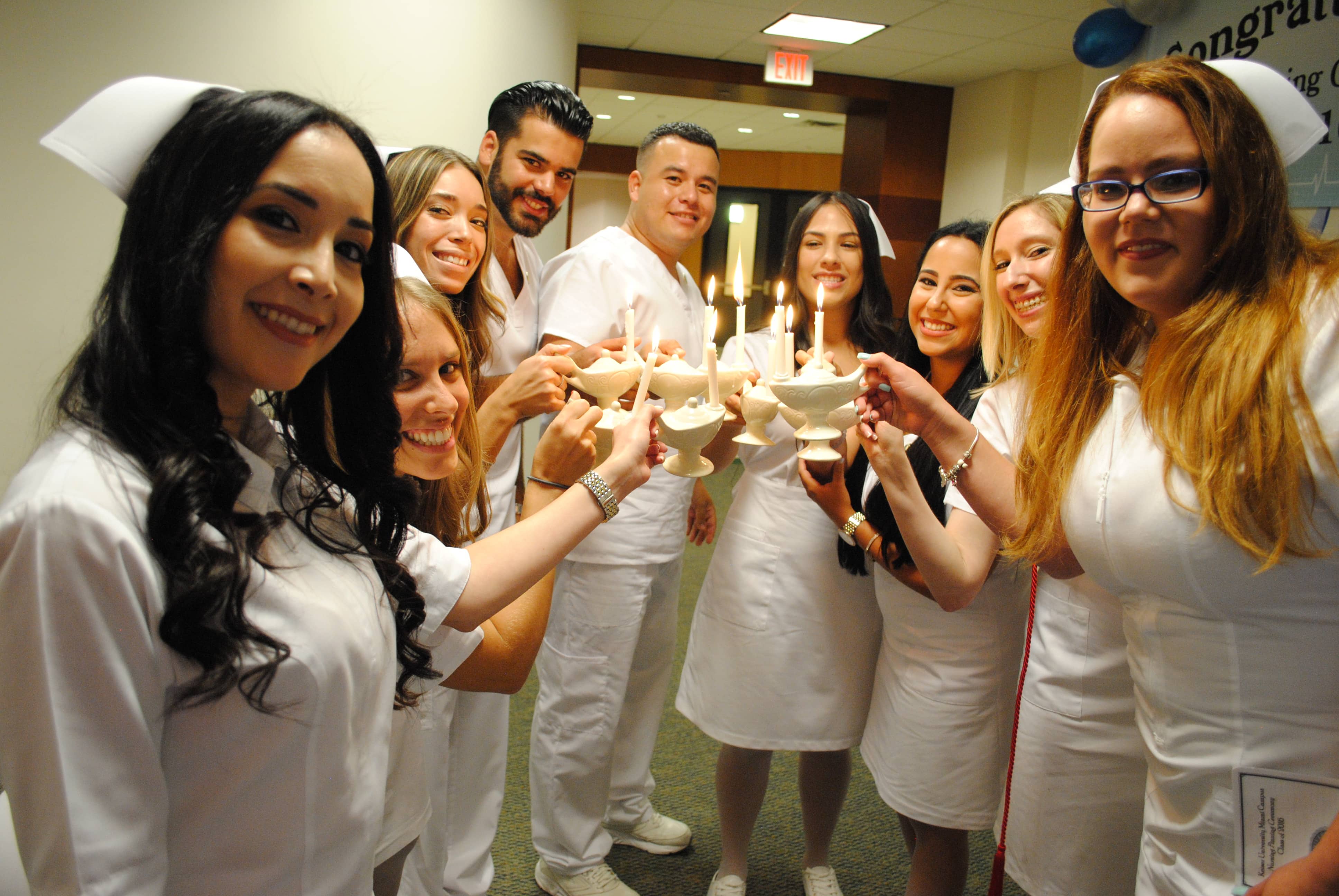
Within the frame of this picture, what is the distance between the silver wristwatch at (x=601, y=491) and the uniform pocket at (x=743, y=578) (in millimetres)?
776

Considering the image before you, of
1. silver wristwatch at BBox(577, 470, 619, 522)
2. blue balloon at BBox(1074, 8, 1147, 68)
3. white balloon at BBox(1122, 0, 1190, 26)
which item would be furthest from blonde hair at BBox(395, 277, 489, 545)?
blue balloon at BBox(1074, 8, 1147, 68)

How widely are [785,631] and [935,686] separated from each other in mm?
373

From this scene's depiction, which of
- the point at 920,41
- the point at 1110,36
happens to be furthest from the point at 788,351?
the point at 920,41

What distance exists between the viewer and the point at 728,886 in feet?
6.40

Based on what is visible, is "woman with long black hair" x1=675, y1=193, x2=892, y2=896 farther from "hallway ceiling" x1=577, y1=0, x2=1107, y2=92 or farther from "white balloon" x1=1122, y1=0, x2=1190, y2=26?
"hallway ceiling" x1=577, y1=0, x2=1107, y2=92

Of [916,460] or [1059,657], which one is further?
[916,460]

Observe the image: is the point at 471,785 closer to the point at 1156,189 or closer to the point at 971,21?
the point at 1156,189

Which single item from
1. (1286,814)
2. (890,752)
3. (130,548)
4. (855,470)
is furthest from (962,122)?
(130,548)

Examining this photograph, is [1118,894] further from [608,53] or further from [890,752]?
[608,53]

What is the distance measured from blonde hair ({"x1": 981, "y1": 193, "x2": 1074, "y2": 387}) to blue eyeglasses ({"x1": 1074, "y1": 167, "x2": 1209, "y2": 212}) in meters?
0.57

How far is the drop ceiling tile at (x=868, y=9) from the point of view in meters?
4.75

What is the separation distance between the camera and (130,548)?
0.65 meters

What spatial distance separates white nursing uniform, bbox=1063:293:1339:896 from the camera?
3.06 ft

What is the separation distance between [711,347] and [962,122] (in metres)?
→ 6.29
